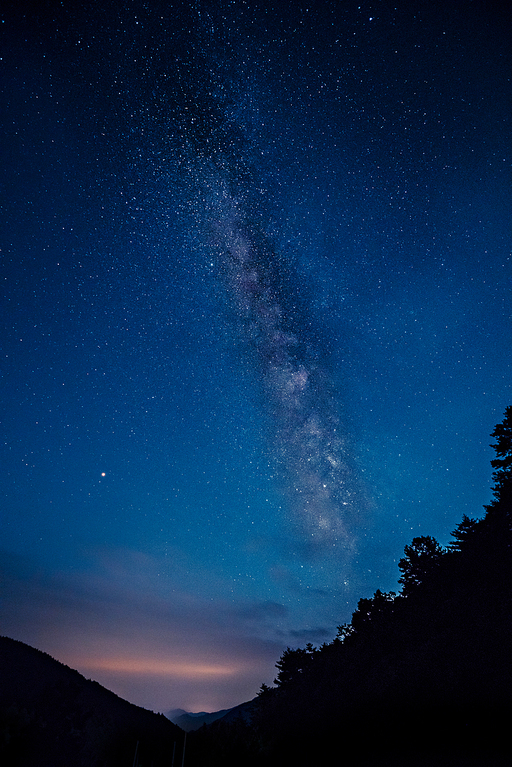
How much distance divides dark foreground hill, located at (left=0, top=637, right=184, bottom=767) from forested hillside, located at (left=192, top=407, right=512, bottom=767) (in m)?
3.24

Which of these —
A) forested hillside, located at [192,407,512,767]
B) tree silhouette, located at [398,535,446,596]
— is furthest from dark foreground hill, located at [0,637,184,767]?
tree silhouette, located at [398,535,446,596]

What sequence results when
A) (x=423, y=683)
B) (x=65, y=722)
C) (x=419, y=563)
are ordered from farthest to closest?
(x=419, y=563) < (x=65, y=722) < (x=423, y=683)

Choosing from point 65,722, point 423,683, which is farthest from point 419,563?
point 65,722

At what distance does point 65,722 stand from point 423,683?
17.5 m

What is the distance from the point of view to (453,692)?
1644 cm

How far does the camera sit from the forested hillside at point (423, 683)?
14.4 metres

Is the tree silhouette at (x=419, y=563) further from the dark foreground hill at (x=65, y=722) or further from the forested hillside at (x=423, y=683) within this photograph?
the dark foreground hill at (x=65, y=722)

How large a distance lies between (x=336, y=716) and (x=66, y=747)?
12.9 m

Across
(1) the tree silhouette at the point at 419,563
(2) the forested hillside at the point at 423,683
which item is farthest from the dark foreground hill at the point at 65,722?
(1) the tree silhouette at the point at 419,563

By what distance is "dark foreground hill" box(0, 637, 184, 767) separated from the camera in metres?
17.5

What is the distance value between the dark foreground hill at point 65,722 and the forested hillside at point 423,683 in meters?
3.24

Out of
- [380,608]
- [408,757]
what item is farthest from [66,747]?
[380,608]

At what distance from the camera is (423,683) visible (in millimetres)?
18547

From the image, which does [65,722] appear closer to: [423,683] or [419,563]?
[423,683]
